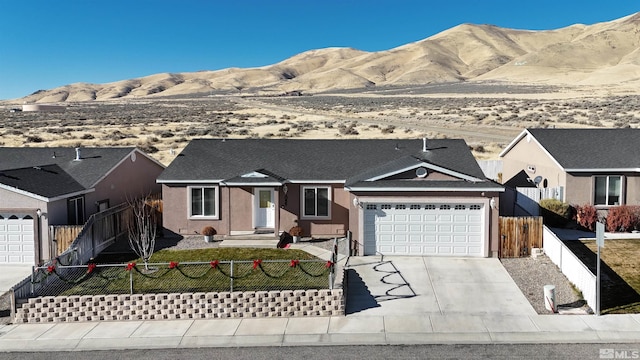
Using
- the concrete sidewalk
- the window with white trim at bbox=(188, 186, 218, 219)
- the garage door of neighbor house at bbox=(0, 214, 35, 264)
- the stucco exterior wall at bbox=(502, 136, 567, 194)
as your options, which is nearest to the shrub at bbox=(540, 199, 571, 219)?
the stucco exterior wall at bbox=(502, 136, 567, 194)

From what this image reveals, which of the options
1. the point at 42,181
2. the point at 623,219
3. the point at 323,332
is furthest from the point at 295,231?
the point at 623,219

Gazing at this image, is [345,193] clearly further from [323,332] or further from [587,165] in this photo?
[587,165]

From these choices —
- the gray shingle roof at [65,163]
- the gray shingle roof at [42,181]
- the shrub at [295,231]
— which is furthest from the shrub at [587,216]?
the gray shingle roof at [42,181]

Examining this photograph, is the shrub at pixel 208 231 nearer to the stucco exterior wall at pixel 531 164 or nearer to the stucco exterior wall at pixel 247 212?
the stucco exterior wall at pixel 247 212

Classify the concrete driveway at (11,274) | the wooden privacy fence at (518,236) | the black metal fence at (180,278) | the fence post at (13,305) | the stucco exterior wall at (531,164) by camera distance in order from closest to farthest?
the fence post at (13,305), the black metal fence at (180,278), the concrete driveway at (11,274), the wooden privacy fence at (518,236), the stucco exterior wall at (531,164)

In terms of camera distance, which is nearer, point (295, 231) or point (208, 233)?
point (295, 231)

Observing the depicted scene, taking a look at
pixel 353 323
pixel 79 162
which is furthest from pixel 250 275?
pixel 79 162

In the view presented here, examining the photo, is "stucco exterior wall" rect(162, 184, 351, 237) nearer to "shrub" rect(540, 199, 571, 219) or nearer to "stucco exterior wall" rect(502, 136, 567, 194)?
"shrub" rect(540, 199, 571, 219)
